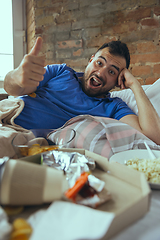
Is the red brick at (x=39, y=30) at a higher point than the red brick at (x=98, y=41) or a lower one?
higher

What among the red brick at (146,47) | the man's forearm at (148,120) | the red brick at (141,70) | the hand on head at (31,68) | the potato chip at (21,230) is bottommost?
the man's forearm at (148,120)

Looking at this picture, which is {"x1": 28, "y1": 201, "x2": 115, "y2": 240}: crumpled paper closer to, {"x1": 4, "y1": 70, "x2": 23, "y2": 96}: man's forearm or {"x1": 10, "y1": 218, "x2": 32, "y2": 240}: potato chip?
{"x1": 10, "y1": 218, "x2": 32, "y2": 240}: potato chip

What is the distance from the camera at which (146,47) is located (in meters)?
1.78

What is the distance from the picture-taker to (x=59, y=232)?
0.23m

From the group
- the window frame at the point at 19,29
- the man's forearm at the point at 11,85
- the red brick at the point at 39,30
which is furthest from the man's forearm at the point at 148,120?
the window frame at the point at 19,29

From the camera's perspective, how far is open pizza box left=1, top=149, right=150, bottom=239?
0.82ft

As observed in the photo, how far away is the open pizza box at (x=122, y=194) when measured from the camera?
Answer: 250 millimetres

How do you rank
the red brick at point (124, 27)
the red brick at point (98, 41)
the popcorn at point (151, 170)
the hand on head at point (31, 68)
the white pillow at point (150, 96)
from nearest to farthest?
the popcorn at point (151, 170), the hand on head at point (31, 68), the white pillow at point (150, 96), the red brick at point (124, 27), the red brick at point (98, 41)

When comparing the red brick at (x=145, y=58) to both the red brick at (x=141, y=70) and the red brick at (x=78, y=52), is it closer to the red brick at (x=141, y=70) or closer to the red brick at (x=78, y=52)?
the red brick at (x=141, y=70)

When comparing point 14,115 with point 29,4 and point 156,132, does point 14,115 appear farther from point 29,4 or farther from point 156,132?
point 29,4

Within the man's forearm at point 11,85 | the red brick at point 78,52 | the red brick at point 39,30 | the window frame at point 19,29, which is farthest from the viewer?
the window frame at point 19,29

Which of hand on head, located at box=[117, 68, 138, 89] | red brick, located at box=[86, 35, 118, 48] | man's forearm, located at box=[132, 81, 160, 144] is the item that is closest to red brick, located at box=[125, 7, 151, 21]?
red brick, located at box=[86, 35, 118, 48]

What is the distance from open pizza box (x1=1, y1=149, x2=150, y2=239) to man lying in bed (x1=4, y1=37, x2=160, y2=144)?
74cm

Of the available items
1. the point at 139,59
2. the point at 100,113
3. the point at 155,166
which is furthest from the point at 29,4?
the point at 155,166
